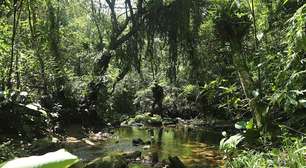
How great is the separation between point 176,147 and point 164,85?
9.35 m

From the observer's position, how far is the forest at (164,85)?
5.29 metres

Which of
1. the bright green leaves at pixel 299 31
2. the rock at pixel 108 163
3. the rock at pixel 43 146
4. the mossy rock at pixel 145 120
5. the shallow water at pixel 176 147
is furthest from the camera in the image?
the mossy rock at pixel 145 120

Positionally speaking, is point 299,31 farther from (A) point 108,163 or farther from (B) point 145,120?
(B) point 145,120

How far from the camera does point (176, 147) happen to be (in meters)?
10.4

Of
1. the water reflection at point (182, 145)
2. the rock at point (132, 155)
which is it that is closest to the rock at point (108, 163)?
the rock at point (132, 155)

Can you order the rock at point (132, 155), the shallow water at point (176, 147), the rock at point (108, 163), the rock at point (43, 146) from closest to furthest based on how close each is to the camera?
the rock at point (108, 163) < the rock at point (43, 146) < the rock at point (132, 155) < the shallow water at point (176, 147)

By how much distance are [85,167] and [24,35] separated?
25.7 ft

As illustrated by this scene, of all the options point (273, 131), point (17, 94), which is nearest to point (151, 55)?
point (17, 94)

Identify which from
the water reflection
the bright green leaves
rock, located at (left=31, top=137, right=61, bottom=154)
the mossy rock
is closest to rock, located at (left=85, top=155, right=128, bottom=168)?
the water reflection

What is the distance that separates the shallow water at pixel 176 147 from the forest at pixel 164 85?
0.09ft

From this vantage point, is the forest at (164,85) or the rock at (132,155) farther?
the rock at (132,155)

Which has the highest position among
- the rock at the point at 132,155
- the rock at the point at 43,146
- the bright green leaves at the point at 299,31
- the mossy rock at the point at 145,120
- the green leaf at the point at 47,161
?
the bright green leaves at the point at 299,31

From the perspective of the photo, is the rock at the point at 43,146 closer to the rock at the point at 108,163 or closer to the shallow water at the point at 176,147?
the shallow water at the point at 176,147

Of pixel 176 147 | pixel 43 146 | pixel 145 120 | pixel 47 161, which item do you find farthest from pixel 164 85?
pixel 47 161
